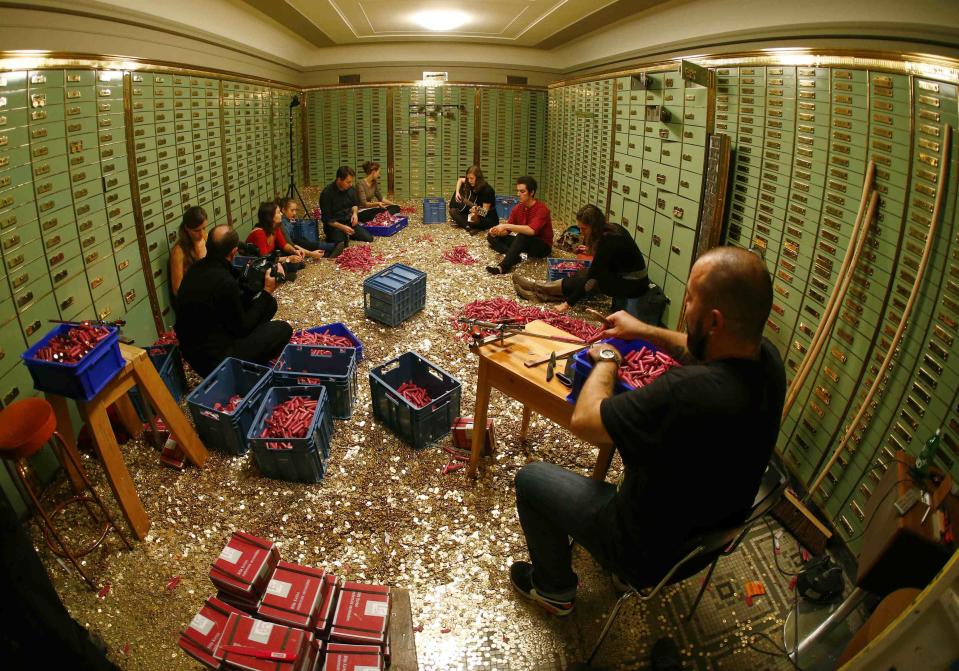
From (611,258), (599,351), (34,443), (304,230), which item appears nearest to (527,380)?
(599,351)

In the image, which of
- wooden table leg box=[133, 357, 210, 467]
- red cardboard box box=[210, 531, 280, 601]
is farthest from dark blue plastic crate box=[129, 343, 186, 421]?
red cardboard box box=[210, 531, 280, 601]

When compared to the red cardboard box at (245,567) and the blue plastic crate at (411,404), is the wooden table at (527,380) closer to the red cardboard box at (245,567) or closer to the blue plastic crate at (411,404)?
the blue plastic crate at (411,404)

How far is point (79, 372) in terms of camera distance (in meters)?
2.43

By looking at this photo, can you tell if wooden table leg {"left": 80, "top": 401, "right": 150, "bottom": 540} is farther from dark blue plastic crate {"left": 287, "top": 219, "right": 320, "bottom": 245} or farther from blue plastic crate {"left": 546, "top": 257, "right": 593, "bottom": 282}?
dark blue plastic crate {"left": 287, "top": 219, "right": 320, "bottom": 245}

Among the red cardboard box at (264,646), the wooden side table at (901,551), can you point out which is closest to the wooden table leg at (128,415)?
the red cardboard box at (264,646)

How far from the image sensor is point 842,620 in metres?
2.31

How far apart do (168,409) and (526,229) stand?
514 centimetres

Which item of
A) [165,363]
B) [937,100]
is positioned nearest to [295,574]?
[165,363]

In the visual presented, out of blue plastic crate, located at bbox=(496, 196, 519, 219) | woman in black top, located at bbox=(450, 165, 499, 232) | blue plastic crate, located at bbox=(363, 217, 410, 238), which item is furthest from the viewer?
blue plastic crate, located at bbox=(496, 196, 519, 219)

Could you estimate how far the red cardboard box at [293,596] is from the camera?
217 cm

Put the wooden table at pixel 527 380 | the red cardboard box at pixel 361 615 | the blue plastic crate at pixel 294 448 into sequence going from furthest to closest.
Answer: the blue plastic crate at pixel 294 448
the wooden table at pixel 527 380
the red cardboard box at pixel 361 615

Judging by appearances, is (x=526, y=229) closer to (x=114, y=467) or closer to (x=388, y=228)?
(x=388, y=228)

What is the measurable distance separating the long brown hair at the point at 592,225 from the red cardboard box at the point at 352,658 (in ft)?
13.8

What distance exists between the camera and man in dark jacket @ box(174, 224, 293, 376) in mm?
3699
